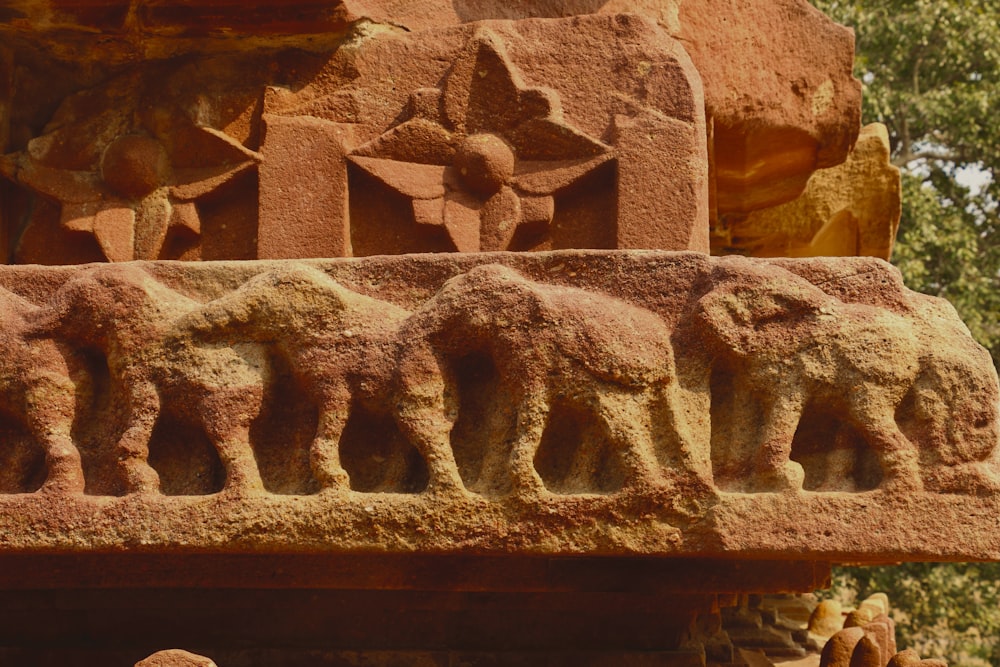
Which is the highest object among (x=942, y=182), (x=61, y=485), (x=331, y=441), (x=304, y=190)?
(x=942, y=182)

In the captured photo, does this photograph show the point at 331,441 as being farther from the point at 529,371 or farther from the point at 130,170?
the point at 130,170

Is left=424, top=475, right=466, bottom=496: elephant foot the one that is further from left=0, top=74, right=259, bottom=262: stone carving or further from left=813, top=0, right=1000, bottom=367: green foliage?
left=813, top=0, right=1000, bottom=367: green foliage

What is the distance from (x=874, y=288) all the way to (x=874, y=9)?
8.70 meters

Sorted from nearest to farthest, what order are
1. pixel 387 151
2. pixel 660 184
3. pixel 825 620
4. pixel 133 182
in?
pixel 660 184, pixel 387 151, pixel 133 182, pixel 825 620

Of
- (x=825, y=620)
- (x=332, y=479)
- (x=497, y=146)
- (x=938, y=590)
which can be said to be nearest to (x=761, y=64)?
(x=497, y=146)

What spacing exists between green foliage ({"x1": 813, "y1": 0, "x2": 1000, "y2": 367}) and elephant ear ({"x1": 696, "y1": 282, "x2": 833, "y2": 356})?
704 centimetres

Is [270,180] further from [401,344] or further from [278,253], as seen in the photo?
[401,344]

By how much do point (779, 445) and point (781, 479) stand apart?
0.07 metres

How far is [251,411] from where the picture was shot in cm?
234

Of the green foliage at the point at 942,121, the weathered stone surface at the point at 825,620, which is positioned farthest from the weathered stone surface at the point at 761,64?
the green foliage at the point at 942,121

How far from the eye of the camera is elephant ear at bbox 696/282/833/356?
230cm

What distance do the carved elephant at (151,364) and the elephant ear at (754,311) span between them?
944 mm

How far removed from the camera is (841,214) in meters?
4.82

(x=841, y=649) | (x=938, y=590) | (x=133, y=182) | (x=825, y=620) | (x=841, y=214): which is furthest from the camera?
(x=938, y=590)
